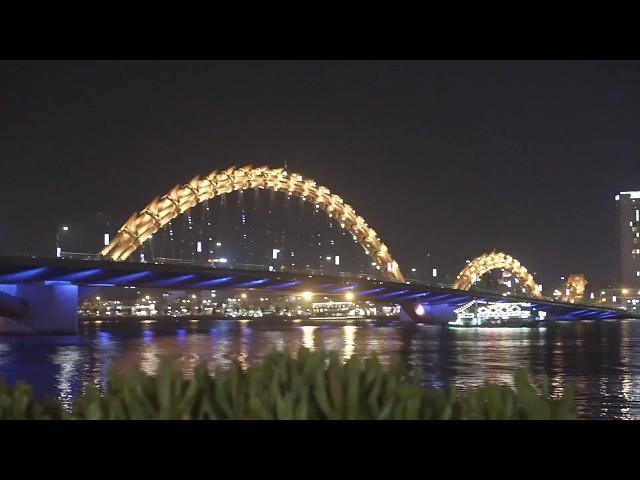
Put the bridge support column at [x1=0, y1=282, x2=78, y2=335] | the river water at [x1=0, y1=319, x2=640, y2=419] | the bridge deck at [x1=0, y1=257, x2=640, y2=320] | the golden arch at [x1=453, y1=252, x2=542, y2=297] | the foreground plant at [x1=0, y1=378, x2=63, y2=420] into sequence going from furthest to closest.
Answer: the golden arch at [x1=453, y1=252, x2=542, y2=297] < the bridge support column at [x1=0, y1=282, x2=78, y2=335] < the bridge deck at [x1=0, y1=257, x2=640, y2=320] < the river water at [x1=0, y1=319, x2=640, y2=419] < the foreground plant at [x1=0, y1=378, x2=63, y2=420]

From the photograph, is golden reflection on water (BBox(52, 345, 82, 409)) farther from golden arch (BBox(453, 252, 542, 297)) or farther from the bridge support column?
golden arch (BBox(453, 252, 542, 297))

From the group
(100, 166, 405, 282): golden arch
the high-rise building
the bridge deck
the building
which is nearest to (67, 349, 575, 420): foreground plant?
the bridge deck

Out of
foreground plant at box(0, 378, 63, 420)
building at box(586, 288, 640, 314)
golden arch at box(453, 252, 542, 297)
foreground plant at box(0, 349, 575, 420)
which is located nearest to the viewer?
foreground plant at box(0, 349, 575, 420)

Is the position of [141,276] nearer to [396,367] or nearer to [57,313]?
[57,313]

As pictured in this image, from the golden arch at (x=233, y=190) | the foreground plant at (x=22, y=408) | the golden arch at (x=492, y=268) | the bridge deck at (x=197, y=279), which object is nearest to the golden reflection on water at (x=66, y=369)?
the foreground plant at (x=22, y=408)

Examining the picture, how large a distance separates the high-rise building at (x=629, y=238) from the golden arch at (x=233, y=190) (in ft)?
286

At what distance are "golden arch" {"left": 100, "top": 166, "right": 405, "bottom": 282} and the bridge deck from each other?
15.8 ft

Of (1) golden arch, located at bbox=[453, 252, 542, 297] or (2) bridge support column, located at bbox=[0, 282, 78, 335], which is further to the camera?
(1) golden arch, located at bbox=[453, 252, 542, 297]

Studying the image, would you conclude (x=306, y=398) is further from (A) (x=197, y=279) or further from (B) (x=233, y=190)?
(B) (x=233, y=190)

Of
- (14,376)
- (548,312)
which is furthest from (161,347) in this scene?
(548,312)

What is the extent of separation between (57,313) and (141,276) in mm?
6823

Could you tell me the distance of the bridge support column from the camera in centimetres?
6781

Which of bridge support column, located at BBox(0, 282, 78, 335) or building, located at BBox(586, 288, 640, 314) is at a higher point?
bridge support column, located at BBox(0, 282, 78, 335)
